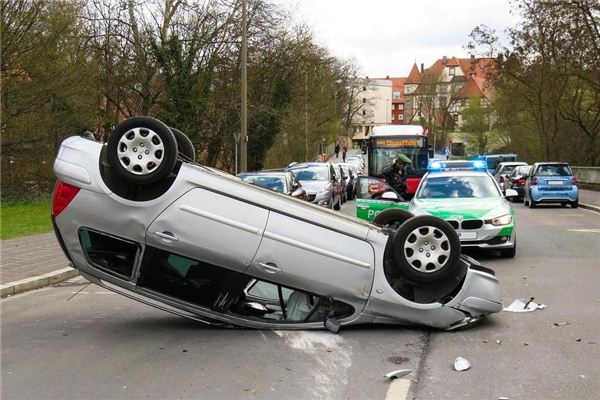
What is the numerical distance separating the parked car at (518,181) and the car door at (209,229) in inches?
948

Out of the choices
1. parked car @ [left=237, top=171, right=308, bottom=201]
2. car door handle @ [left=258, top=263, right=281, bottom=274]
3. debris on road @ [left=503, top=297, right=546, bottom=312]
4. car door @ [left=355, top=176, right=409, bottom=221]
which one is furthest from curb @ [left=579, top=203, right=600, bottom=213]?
car door handle @ [left=258, top=263, right=281, bottom=274]

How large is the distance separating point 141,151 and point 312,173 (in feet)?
62.4

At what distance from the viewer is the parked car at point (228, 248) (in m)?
5.88

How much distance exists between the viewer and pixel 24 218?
1831 cm

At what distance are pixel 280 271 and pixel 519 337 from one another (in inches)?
92.2

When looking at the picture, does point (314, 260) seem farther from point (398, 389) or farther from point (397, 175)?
point (397, 175)

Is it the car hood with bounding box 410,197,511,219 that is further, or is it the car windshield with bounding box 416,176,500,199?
the car windshield with bounding box 416,176,500,199

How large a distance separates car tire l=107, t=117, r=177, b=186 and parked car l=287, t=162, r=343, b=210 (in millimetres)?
15522

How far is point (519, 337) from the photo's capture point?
20.6 feet

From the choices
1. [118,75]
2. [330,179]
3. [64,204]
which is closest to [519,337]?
[64,204]

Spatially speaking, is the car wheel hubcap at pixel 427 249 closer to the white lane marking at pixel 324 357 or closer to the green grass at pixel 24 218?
the white lane marking at pixel 324 357

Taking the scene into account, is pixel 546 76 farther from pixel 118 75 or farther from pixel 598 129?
pixel 118 75

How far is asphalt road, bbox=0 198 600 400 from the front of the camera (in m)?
4.88

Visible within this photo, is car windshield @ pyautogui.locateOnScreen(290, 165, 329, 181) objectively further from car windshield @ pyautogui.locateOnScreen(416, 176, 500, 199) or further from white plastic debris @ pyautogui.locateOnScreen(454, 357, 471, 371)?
white plastic debris @ pyautogui.locateOnScreen(454, 357, 471, 371)
